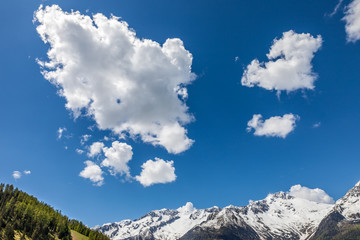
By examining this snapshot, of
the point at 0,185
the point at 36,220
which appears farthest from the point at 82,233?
the point at 0,185

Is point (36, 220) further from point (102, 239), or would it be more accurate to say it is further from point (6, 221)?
point (102, 239)

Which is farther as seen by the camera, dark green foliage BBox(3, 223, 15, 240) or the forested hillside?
the forested hillside

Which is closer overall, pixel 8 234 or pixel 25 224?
pixel 8 234

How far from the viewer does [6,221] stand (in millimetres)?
126312

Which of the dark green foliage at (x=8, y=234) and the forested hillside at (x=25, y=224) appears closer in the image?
the dark green foliage at (x=8, y=234)

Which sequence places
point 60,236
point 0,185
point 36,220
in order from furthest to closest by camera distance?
point 0,185
point 60,236
point 36,220

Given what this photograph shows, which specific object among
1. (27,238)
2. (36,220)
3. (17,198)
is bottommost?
(27,238)

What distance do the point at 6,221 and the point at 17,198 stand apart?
232ft

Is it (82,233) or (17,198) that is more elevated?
(17,198)

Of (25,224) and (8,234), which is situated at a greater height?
(25,224)

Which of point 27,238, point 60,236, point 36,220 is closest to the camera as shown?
point 27,238

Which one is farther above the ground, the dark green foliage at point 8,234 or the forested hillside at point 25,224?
the forested hillside at point 25,224

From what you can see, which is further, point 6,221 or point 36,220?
point 36,220

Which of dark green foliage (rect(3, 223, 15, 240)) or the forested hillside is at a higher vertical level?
the forested hillside
